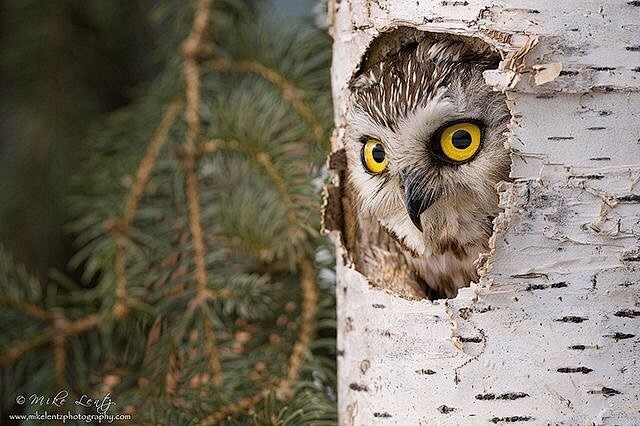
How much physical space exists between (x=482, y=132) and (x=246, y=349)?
534 mm

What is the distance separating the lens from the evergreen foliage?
130 centimetres

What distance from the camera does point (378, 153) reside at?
114 centimetres

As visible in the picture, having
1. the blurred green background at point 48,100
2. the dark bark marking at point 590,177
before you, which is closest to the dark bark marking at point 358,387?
the dark bark marking at point 590,177

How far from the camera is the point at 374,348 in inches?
38.5

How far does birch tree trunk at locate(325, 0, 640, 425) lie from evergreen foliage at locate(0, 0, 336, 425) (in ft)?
1.24

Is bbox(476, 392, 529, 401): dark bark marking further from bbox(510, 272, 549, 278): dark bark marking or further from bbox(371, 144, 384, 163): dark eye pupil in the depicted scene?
bbox(371, 144, 384, 163): dark eye pupil

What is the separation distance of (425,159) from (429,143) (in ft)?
0.07

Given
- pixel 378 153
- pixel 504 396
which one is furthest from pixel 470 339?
pixel 378 153

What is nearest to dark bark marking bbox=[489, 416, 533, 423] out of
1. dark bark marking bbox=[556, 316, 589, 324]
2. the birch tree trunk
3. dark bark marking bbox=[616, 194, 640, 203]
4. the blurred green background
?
the birch tree trunk

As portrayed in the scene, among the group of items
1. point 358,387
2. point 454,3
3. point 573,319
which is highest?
point 454,3

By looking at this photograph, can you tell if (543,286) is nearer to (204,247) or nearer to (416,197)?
(416,197)

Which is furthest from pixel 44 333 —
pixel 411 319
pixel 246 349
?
pixel 411 319

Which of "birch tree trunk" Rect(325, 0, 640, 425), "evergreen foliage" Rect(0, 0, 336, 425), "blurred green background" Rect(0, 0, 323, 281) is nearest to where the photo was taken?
"birch tree trunk" Rect(325, 0, 640, 425)

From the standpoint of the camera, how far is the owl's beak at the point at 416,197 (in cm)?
107
